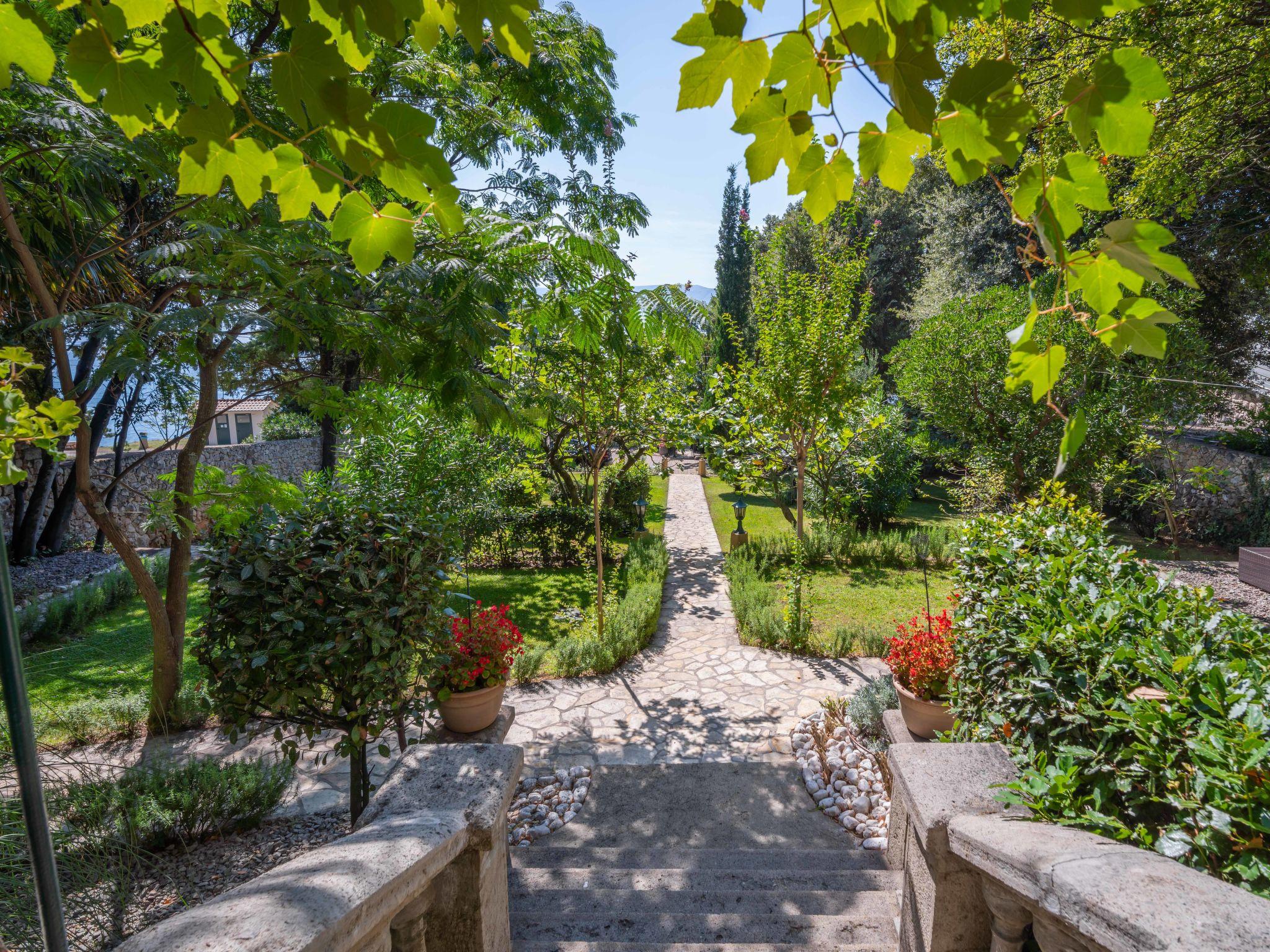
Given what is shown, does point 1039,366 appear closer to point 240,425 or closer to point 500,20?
point 500,20

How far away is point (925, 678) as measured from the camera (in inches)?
151

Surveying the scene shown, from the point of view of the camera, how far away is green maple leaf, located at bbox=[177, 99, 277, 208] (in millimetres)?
1156

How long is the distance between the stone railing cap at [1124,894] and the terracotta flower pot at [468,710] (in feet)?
10.4

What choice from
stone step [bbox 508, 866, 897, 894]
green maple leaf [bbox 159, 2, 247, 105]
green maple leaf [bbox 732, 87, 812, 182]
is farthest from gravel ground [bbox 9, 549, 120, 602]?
green maple leaf [bbox 732, 87, 812, 182]

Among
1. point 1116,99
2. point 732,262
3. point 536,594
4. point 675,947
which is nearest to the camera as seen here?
point 1116,99

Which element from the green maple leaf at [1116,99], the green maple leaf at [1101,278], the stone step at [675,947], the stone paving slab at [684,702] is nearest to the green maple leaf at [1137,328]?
the green maple leaf at [1101,278]

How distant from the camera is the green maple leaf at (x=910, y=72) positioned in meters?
1.02

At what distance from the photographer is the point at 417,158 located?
1.17 meters

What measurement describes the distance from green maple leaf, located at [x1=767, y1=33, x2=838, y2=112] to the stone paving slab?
4154 millimetres

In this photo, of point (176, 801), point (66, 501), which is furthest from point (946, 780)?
point (66, 501)

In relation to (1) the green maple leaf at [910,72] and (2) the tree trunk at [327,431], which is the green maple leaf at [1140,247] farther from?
(2) the tree trunk at [327,431]

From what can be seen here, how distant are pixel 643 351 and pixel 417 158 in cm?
570

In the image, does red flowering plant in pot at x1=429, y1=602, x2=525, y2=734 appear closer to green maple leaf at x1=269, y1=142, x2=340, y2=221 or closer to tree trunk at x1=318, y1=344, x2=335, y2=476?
green maple leaf at x1=269, y1=142, x2=340, y2=221

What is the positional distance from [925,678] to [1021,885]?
108 inches
